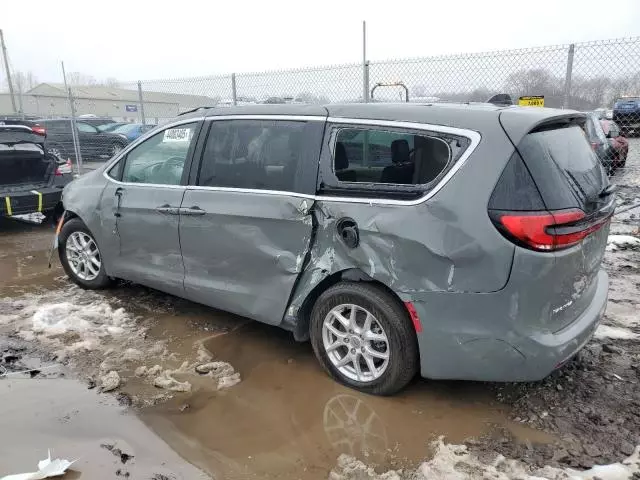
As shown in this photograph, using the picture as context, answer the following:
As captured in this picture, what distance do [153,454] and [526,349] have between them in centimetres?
203

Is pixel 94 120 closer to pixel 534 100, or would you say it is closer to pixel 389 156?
pixel 534 100

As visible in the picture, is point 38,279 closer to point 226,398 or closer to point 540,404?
point 226,398

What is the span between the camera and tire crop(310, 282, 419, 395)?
2.99 metres

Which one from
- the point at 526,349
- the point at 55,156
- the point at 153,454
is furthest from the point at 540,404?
the point at 55,156

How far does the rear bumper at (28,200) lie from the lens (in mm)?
7064

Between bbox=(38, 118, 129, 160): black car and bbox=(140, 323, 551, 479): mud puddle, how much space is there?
13134mm

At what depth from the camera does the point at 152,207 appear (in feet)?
13.6

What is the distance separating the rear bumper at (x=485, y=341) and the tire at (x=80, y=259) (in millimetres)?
3324

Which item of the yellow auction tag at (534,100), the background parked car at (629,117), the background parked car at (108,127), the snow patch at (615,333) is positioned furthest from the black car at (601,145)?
the background parked car at (108,127)

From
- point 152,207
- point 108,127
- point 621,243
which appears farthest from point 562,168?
point 108,127

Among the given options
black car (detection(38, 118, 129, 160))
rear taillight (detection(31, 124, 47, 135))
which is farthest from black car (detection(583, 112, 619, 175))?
black car (detection(38, 118, 129, 160))

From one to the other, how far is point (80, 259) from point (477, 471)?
4157mm

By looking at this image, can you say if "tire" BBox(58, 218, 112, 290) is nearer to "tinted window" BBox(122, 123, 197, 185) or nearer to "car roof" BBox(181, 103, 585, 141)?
"tinted window" BBox(122, 123, 197, 185)

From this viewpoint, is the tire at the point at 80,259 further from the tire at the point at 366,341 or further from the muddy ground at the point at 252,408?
the tire at the point at 366,341
